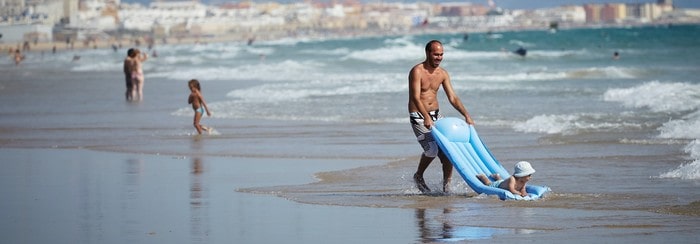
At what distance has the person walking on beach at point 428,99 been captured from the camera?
373 inches

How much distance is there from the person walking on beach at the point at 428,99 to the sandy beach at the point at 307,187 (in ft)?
1.11

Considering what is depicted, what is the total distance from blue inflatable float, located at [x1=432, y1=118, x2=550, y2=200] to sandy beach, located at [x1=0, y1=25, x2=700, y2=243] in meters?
0.18

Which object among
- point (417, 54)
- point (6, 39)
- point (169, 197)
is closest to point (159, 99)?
point (169, 197)

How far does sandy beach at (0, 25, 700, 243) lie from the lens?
787 centimetres

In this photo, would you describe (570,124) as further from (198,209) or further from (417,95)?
(198,209)

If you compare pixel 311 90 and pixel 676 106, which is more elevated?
pixel 676 106

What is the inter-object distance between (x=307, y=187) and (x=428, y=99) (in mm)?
1310

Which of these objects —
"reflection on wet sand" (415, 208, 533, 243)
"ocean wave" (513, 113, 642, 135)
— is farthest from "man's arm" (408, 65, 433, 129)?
"ocean wave" (513, 113, 642, 135)

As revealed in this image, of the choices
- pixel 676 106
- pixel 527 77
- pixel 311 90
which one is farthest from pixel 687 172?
pixel 527 77

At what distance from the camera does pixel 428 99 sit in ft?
31.6

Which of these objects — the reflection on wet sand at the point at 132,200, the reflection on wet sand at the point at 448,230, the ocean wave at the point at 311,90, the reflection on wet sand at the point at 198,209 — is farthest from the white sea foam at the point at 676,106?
the ocean wave at the point at 311,90

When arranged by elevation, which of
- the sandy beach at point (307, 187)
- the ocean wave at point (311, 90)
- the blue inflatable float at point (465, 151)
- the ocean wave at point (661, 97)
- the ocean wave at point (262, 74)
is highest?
the blue inflatable float at point (465, 151)

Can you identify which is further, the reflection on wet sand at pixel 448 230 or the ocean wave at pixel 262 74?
the ocean wave at pixel 262 74

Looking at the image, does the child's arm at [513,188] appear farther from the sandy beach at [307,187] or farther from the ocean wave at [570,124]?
the ocean wave at [570,124]
